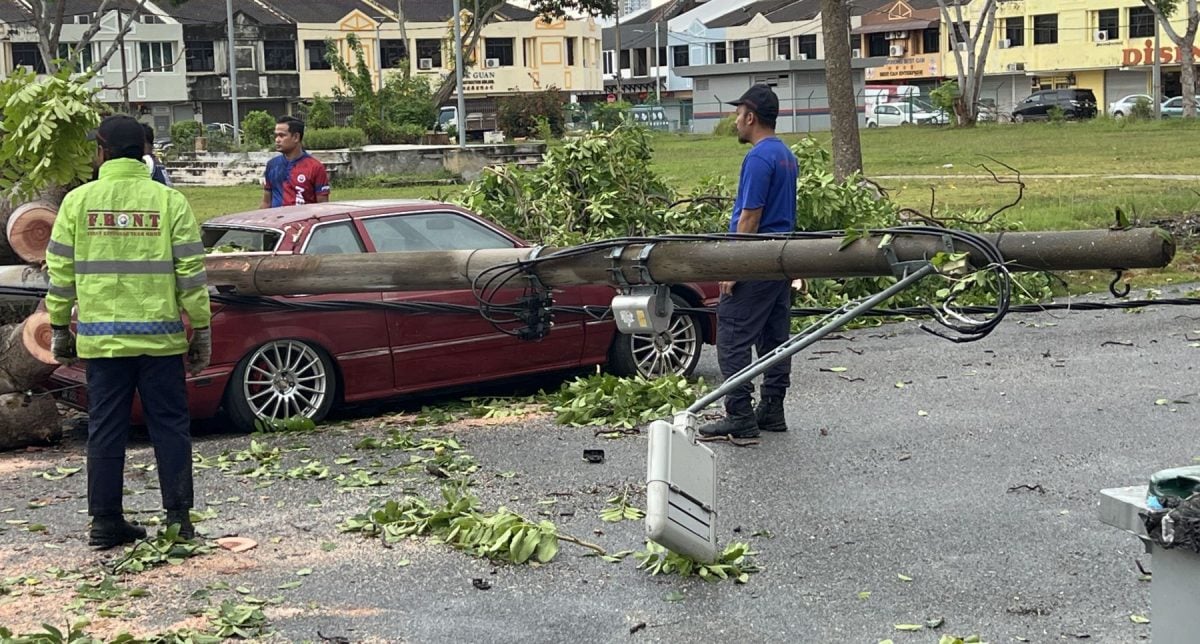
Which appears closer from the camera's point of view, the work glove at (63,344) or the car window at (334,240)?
the work glove at (63,344)

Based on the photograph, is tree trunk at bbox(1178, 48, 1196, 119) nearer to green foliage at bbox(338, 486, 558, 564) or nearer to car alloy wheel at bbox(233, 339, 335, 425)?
car alloy wheel at bbox(233, 339, 335, 425)

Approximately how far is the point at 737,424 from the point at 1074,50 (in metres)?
72.8

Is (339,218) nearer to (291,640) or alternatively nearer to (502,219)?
(502,219)

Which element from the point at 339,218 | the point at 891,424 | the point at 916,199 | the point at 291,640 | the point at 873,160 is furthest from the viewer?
the point at 873,160

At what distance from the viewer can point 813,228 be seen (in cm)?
1393

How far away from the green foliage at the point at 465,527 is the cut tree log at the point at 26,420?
295 cm

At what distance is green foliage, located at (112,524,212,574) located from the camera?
22.2 ft

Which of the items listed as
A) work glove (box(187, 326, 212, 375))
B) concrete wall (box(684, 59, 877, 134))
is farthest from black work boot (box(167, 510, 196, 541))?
concrete wall (box(684, 59, 877, 134))

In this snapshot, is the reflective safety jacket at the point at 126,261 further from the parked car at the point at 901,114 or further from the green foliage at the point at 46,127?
the parked car at the point at 901,114

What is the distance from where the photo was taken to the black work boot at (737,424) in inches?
356

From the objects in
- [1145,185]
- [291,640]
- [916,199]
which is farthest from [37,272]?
[1145,185]

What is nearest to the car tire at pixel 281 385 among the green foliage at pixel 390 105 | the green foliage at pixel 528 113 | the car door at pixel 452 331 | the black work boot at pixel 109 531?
the car door at pixel 452 331

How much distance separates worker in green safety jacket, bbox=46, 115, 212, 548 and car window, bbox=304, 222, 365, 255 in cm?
289

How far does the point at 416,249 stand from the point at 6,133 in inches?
105
